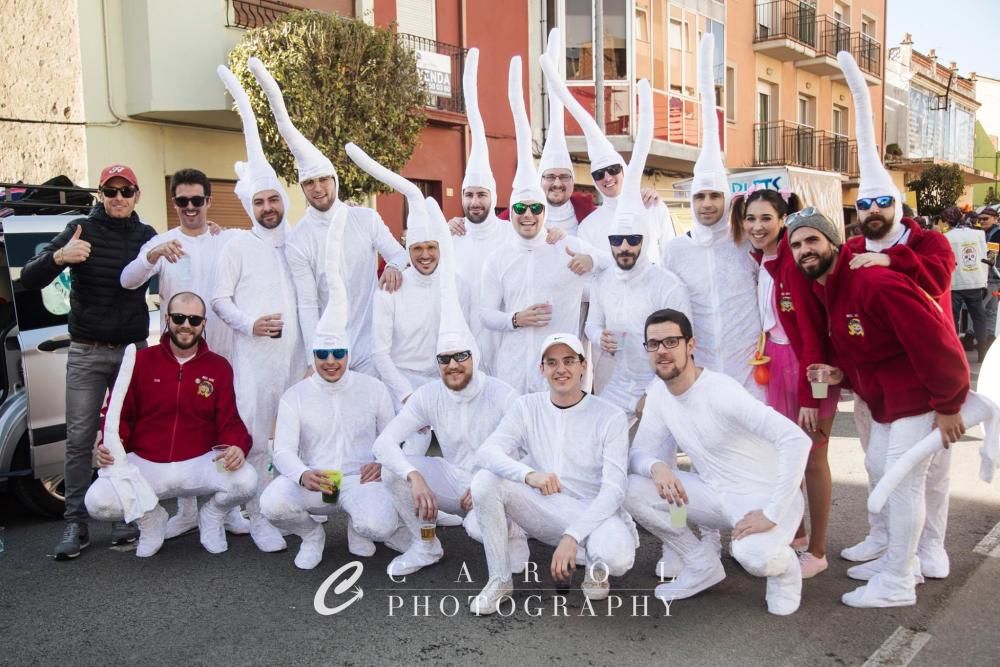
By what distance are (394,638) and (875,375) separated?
258cm

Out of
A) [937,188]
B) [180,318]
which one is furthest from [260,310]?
[937,188]

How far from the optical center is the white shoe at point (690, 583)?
4.40 meters

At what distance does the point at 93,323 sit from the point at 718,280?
368cm

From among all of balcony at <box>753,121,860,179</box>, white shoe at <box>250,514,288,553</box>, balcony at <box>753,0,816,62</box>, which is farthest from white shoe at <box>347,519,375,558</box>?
balcony at <box>753,0,816,62</box>

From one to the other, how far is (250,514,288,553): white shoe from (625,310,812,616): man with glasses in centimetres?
217

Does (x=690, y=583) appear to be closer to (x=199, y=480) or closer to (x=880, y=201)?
(x=880, y=201)

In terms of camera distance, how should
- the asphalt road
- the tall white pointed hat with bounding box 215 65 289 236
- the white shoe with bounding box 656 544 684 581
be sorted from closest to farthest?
the asphalt road → the white shoe with bounding box 656 544 684 581 → the tall white pointed hat with bounding box 215 65 289 236

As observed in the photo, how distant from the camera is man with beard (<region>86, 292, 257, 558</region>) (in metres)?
5.27

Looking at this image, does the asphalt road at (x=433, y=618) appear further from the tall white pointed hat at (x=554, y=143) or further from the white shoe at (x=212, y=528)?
the tall white pointed hat at (x=554, y=143)


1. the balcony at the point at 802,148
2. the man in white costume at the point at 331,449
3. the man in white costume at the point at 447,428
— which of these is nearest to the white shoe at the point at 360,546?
the man in white costume at the point at 331,449

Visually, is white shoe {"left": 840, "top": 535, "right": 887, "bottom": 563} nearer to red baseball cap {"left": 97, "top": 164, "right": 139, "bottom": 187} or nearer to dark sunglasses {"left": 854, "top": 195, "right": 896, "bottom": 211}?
dark sunglasses {"left": 854, "top": 195, "right": 896, "bottom": 211}

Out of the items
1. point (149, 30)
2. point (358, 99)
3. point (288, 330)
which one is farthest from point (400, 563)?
point (149, 30)

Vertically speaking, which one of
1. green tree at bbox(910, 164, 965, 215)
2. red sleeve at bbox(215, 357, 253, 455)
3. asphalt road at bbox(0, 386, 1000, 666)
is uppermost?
green tree at bbox(910, 164, 965, 215)

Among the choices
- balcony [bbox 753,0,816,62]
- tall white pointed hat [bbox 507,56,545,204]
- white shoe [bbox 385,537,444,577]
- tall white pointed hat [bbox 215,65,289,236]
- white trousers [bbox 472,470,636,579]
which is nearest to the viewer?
white trousers [bbox 472,470,636,579]
